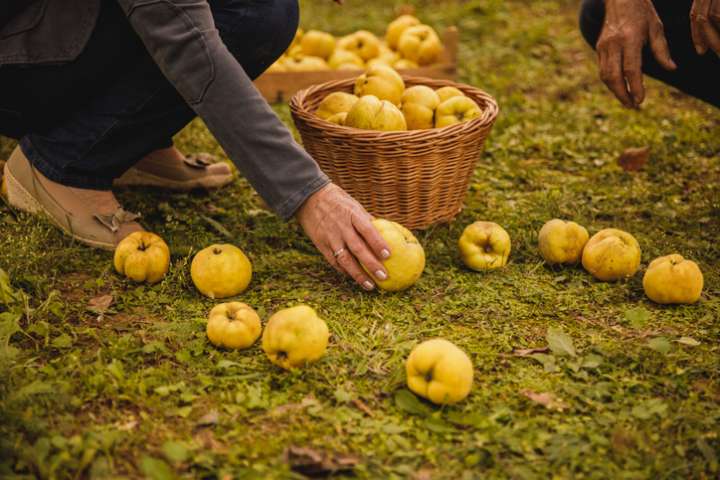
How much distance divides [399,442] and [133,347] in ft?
3.11

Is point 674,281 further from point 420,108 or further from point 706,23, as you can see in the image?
point 420,108

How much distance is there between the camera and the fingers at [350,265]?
2395 millimetres

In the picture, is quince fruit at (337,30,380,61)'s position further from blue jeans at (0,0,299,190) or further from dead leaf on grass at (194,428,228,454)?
dead leaf on grass at (194,428,228,454)

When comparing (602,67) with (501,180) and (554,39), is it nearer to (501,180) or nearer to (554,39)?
(501,180)

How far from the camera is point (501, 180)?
379 cm

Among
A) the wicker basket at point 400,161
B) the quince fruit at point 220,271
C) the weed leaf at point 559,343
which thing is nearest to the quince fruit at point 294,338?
the quince fruit at point 220,271

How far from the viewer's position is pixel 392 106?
2.95 m

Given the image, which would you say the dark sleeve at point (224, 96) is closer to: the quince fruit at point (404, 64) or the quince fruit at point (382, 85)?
the quince fruit at point (382, 85)

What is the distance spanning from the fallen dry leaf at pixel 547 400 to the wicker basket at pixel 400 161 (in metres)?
1.11

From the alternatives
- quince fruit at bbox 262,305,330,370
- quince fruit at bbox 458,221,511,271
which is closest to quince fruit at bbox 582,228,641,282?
quince fruit at bbox 458,221,511,271

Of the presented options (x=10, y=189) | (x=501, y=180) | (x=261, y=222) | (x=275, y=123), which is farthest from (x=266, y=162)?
(x=501, y=180)

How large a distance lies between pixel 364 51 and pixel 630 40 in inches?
95.2

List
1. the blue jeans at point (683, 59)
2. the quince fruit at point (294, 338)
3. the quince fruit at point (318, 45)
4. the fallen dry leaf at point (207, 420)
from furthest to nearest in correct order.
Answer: the quince fruit at point (318, 45)
the blue jeans at point (683, 59)
the quince fruit at point (294, 338)
the fallen dry leaf at point (207, 420)

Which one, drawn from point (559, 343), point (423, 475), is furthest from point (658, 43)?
point (423, 475)
